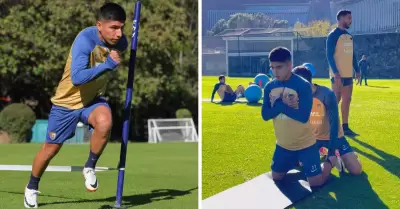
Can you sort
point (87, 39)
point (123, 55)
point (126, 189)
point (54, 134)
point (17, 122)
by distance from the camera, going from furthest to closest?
point (123, 55) → point (17, 122) → point (126, 189) → point (54, 134) → point (87, 39)

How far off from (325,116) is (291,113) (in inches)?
11.9

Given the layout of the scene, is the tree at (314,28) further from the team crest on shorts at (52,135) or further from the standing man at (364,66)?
the team crest on shorts at (52,135)

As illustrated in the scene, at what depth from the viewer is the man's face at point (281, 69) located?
6418 mm

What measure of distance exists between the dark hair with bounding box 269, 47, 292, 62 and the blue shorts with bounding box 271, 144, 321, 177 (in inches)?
29.2

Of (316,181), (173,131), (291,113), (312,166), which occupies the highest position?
(291,113)

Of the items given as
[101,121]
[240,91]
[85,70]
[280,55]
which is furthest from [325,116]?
[85,70]

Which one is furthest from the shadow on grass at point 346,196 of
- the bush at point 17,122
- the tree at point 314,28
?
the bush at point 17,122

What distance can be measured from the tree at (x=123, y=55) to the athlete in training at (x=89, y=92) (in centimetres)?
2201

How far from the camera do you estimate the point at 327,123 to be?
254 inches

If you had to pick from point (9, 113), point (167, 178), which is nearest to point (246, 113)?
point (167, 178)

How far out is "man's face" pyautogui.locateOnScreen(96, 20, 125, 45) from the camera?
6.73 meters

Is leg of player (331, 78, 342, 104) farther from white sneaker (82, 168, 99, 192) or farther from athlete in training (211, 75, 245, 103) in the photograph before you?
white sneaker (82, 168, 99, 192)

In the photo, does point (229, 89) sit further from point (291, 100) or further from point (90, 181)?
point (90, 181)

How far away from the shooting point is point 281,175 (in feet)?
21.2
